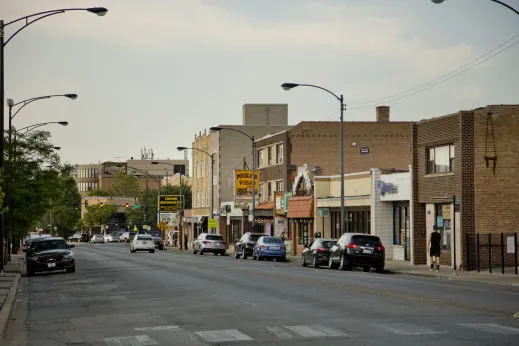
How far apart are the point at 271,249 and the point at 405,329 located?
1694 inches

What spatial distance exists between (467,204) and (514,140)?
353 cm

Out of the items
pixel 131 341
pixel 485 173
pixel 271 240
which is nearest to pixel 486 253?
pixel 485 173

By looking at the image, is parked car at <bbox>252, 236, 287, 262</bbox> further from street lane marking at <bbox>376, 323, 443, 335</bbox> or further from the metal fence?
street lane marking at <bbox>376, 323, 443, 335</bbox>

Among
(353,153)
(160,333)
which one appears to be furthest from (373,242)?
(353,153)

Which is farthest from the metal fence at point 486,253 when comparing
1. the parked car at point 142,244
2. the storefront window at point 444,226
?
the parked car at point 142,244

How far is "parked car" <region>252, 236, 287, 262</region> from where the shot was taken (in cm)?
5866

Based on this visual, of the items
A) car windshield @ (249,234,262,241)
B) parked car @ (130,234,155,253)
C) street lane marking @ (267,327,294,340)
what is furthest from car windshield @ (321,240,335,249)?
parked car @ (130,234,155,253)

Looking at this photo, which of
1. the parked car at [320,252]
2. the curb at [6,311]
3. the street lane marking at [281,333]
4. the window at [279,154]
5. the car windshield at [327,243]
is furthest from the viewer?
the window at [279,154]

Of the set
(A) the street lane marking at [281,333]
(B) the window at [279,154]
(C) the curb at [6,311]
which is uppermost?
(B) the window at [279,154]

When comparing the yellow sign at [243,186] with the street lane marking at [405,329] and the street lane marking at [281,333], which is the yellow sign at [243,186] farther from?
the street lane marking at [281,333]

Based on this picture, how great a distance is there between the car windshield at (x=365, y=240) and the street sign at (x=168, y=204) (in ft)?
297

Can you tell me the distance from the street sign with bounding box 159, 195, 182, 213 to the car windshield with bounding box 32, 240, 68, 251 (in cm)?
8888

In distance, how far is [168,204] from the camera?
5217 inches

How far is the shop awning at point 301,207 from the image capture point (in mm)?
67875
